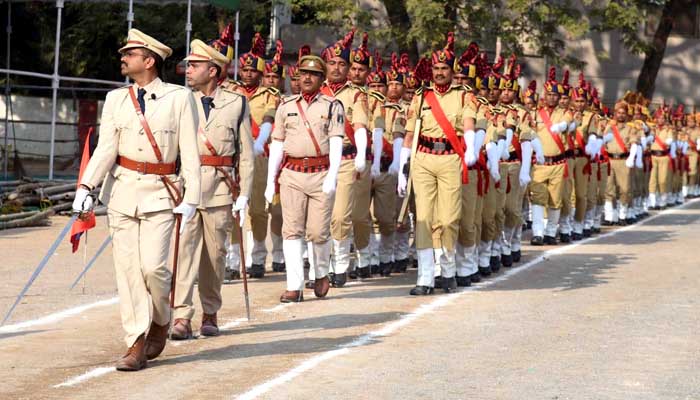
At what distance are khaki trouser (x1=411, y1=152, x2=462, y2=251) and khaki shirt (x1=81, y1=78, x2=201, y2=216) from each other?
4853 mm

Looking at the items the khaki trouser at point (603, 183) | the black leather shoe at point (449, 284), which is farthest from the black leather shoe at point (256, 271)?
the khaki trouser at point (603, 183)

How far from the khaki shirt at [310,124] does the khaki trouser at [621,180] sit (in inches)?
585

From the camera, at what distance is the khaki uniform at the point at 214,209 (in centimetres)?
1111

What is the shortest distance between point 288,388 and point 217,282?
2342 mm

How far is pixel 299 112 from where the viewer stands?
45.9ft

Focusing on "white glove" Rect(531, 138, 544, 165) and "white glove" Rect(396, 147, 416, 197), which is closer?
"white glove" Rect(396, 147, 416, 197)

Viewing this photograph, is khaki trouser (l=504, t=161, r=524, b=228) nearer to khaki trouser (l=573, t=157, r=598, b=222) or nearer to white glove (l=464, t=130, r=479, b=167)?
white glove (l=464, t=130, r=479, b=167)

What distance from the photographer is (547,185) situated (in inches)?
878

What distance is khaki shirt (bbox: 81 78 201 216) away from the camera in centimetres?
988

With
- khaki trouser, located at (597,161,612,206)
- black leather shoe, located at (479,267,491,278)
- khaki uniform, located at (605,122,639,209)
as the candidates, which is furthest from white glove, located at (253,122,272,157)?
khaki uniform, located at (605,122,639,209)

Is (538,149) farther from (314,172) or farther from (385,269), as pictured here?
(314,172)

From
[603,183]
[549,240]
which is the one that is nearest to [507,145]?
[549,240]

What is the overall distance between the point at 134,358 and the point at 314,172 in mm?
4591

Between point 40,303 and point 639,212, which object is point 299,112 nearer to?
point 40,303
